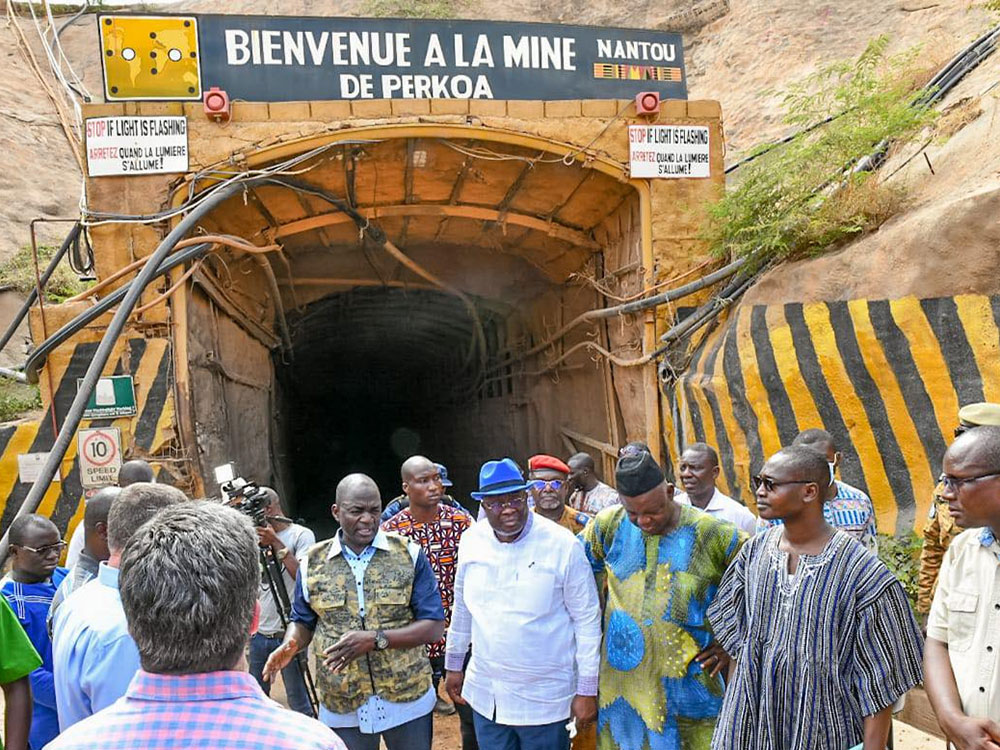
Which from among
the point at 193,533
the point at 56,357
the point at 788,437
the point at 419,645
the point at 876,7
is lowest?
the point at 419,645

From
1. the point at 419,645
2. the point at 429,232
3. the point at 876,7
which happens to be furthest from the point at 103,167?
the point at 876,7

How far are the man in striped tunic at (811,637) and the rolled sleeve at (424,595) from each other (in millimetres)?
1270

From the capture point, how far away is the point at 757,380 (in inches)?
254

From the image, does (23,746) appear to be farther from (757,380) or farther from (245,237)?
(245,237)

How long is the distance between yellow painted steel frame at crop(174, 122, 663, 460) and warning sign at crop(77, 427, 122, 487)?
2.43 feet

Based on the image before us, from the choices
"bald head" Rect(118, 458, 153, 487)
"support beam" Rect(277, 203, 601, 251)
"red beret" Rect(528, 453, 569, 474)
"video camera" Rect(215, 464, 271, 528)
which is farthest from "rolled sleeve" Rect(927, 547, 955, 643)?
"support beam" Rect(277, 203, 601, 251)

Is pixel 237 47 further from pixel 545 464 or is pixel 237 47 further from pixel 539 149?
pixel 545 464

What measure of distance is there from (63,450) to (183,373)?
1.68m

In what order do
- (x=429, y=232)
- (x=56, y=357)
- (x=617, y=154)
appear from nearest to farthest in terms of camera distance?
1. (x=56, y=357)
2. (x=617, y=154)
3. (x=429, y=232)

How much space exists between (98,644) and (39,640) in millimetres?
1264

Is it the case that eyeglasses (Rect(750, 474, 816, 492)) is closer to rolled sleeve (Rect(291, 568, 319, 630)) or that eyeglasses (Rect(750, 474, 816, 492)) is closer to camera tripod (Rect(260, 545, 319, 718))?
rolled sleeve (Rect(291, 568, 319, 630))

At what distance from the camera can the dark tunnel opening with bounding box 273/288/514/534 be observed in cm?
1412

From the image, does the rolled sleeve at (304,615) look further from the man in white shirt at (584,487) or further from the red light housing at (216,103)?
the red light housing at (216,103)

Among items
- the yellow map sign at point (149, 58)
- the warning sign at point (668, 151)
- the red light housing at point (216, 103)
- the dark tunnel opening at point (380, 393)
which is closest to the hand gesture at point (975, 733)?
the warning sign at point (668, 151)
